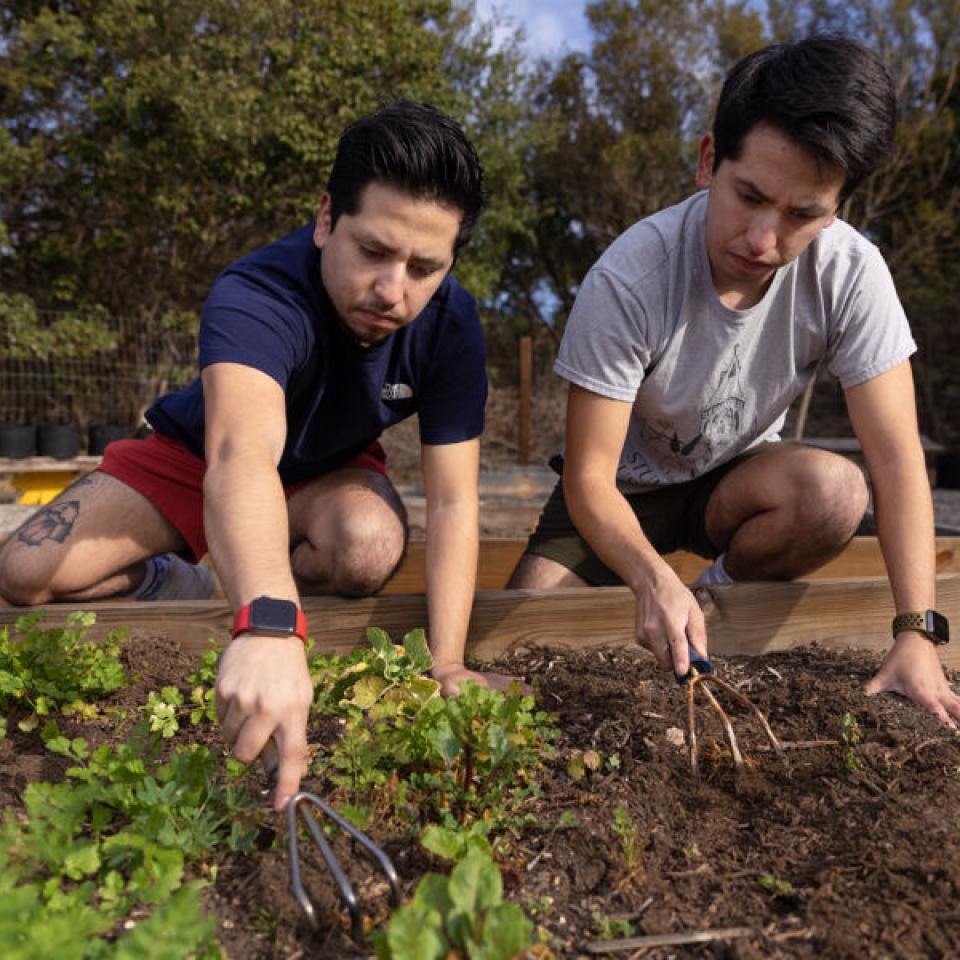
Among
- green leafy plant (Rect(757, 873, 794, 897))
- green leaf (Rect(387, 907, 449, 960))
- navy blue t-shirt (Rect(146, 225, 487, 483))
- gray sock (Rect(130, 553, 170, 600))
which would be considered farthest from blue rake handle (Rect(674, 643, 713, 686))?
gray sock (Rect(130, 553, 170, 600))

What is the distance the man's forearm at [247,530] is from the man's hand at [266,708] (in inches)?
8.0

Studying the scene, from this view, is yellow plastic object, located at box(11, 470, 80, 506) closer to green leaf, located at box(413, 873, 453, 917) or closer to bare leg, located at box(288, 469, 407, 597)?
bare leg, located at box(288, 469, 407, 597)

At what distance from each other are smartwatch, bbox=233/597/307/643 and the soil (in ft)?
1.16

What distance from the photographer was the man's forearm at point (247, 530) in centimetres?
166

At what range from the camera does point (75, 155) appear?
11.3 metres

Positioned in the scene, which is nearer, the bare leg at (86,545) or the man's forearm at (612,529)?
the man's forearm at (612,529)

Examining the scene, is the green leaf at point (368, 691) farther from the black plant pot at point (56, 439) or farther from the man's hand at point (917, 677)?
the black plant pot at point (56, 439)

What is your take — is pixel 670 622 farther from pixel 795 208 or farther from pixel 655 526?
pixel 655 526

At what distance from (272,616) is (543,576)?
1733mm

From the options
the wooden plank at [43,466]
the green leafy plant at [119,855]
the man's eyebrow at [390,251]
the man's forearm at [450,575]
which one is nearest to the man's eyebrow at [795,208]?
the man's eyebrow at [390,251]

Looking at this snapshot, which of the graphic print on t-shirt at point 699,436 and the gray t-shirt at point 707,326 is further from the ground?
the gray t-shirt at point 707,326

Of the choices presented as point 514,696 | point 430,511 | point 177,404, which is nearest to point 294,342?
point 430,511

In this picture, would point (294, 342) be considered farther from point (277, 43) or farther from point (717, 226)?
point (277, 43)

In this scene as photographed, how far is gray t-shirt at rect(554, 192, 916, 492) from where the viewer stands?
2535mm
